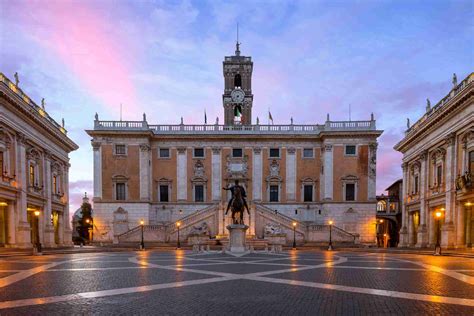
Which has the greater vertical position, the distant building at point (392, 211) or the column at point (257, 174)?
the column at point (257, 174)

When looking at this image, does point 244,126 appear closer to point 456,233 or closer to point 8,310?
point 456,233

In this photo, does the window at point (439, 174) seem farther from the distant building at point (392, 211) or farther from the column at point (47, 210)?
the distant building at point (392, 211)

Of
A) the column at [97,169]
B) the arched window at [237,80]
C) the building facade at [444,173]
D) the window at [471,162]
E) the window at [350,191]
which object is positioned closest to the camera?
the window at [471,162]

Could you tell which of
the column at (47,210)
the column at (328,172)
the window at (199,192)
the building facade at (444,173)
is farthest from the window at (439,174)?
the column at (47,210)

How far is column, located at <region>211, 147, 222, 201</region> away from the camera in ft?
179

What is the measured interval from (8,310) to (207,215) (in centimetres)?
3966

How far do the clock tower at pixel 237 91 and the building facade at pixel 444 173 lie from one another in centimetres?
2650

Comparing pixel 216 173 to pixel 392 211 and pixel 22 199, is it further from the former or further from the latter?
pixel 392 211

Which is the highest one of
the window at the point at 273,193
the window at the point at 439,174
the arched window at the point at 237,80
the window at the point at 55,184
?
the arched window at the point at 237,80

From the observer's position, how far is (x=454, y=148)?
33.7 meters

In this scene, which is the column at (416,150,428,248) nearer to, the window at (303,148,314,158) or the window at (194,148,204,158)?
the window at (303,148,314,158)

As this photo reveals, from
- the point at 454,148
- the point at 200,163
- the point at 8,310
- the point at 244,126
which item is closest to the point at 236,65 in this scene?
the point at 244,126

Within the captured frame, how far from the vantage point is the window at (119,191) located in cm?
5336

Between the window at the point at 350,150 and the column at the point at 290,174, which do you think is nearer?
the window at the point at 350,150
